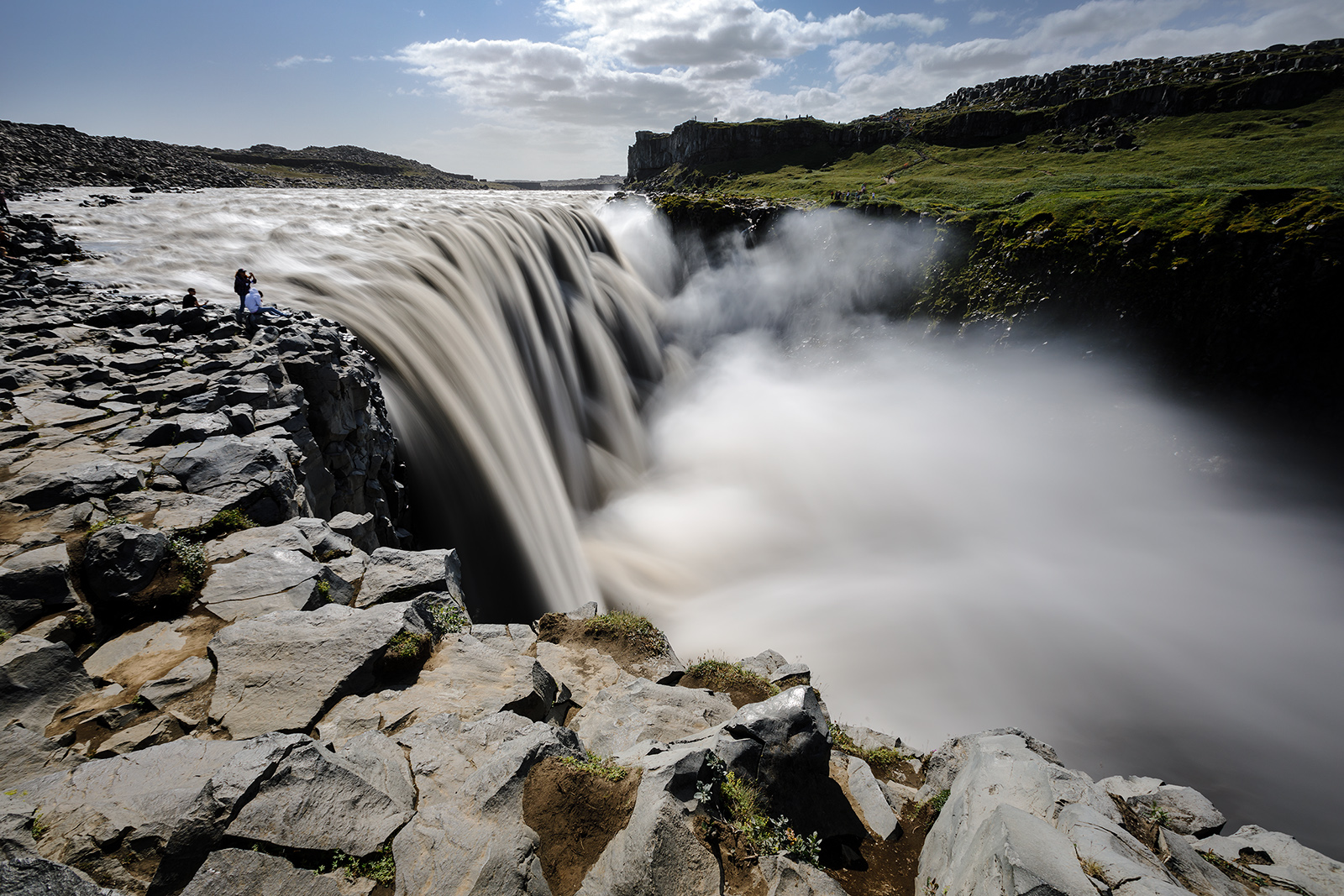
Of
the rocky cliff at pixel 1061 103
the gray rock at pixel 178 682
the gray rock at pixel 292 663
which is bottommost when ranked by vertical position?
the gray rock at pixel 292 663

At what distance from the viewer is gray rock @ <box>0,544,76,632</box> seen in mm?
6262

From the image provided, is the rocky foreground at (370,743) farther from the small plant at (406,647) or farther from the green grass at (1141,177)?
the green grass at (1141,177)

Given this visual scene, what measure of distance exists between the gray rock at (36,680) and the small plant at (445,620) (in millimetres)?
3535

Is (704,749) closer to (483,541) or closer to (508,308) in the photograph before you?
(483,541)

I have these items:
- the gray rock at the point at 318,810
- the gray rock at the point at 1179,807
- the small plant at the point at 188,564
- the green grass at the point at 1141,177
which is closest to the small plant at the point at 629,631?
the gray rock at the point at 318,810

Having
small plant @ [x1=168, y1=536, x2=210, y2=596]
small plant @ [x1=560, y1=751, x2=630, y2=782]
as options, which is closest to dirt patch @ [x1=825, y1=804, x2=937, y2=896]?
small plant @ [x1=560, y1=751, x2=630, y2=782]

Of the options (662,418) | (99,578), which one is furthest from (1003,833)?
(662,418)

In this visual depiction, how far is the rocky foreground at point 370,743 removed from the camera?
4.72 metres

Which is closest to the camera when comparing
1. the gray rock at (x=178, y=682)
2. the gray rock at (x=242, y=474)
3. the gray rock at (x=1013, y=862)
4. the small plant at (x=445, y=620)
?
the gray rock at (x=1013, y=862)

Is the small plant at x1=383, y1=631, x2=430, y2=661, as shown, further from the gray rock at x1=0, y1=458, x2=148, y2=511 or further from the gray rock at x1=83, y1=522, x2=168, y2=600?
the gray rock at x1=0, y1=458, x2=148, y2=511

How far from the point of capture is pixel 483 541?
17.7m

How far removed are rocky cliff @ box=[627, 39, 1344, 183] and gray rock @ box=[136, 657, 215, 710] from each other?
3472 inches

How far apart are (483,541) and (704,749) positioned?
13.2 m

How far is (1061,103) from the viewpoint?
82812 mm
